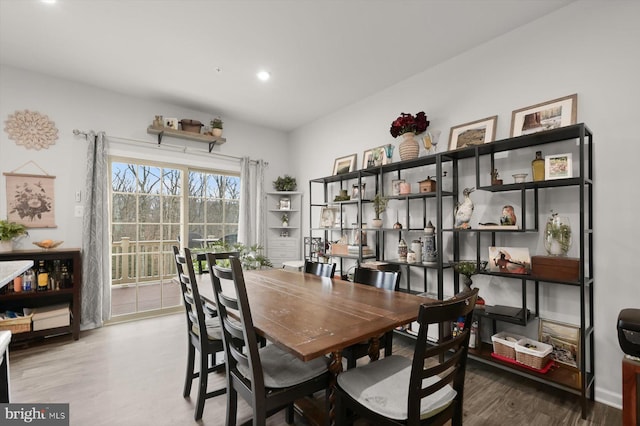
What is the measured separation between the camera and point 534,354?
212 centimetres

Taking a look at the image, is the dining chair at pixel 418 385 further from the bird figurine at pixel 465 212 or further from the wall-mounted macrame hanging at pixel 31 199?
the wall-mounted macrame hanging at pixel 31 199

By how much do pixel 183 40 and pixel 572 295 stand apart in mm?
3779

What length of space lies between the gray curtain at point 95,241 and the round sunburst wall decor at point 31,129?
353 millimetres

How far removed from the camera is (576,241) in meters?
2.24

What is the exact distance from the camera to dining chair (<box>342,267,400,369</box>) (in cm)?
168

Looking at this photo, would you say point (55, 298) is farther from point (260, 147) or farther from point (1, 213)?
point (260, 147)

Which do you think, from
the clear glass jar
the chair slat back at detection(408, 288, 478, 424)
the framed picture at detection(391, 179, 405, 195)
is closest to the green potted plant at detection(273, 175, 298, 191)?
the framed picture at detection(391, 179, 405, 195)

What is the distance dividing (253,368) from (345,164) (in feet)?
10.2

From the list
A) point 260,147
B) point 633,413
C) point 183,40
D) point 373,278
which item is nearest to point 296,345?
point 373,278

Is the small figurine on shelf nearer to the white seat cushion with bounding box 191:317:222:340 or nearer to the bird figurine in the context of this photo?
the bird figurine

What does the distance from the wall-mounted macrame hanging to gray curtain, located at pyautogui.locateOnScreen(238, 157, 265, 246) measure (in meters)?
2.20

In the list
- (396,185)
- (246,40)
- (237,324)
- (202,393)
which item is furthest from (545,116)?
(202,393)

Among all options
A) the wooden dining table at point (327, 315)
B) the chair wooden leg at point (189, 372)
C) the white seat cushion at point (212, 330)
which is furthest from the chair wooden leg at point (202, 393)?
the wooden dining table at point (327, 315)

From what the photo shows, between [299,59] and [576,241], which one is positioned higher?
[299,59]
